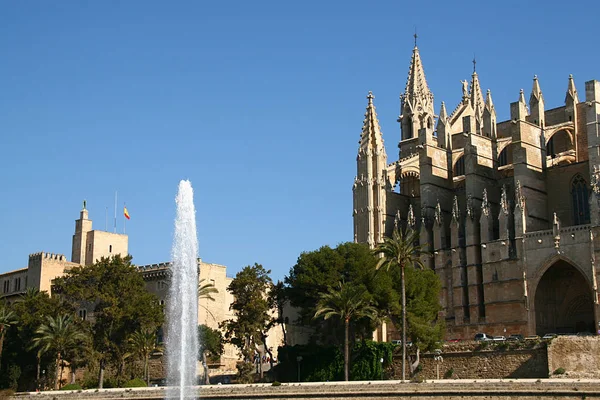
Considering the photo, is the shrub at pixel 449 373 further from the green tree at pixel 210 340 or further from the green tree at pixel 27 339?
the green tree at pixel 27 339

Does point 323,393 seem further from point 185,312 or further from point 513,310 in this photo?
point 513,310

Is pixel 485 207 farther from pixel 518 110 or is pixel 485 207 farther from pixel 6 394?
pixel 6 394

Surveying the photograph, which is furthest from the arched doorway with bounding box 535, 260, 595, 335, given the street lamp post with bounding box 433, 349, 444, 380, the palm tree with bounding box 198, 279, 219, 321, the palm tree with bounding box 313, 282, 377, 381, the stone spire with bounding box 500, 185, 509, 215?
the palm tree with bounding box 198, 279, 219, 321

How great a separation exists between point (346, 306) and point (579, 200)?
2191 cm

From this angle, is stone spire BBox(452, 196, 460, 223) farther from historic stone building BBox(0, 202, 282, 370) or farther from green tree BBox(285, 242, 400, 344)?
historic stone building BBox(0, 202, 282, 370)

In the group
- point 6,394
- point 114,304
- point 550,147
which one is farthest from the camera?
point 550,147

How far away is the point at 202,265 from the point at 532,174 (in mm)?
24175

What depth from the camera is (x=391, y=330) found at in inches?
2904

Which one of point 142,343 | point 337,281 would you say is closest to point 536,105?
point 337,281

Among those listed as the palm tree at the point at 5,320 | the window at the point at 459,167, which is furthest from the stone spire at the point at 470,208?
the palm tree at the point at 5,320

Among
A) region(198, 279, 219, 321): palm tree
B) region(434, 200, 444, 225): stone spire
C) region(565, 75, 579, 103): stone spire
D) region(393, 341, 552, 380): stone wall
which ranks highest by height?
region(565, 75, 579, 103): stone spire

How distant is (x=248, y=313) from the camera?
6325cm

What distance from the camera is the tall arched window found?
6950 cm

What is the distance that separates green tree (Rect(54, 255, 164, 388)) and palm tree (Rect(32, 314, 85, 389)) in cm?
149
